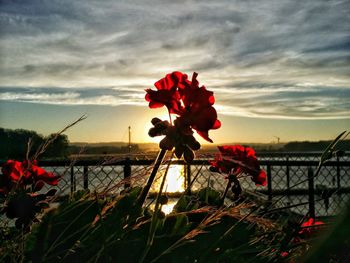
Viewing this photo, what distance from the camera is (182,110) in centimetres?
114

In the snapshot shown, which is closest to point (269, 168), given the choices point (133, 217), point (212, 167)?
point (212, 167)

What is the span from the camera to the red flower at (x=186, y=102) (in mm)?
1095

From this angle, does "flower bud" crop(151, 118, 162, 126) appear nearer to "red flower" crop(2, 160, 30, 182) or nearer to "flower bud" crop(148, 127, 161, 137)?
"flower bud" crop(148, 127, 161, 137)

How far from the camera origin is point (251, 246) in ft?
3.80

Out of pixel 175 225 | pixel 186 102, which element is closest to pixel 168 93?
pixel 186 102

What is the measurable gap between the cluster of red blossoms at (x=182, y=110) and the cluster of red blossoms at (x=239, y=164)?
0.93ft

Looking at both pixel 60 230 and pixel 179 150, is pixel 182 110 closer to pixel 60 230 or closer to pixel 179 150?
pixel 179 150

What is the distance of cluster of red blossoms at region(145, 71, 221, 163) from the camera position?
105 cm

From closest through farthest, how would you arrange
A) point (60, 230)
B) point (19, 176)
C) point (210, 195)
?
point (60, 230), point (19, 176), point (210, 195)

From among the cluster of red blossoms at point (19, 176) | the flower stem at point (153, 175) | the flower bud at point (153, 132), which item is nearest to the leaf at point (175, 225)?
the flower stem at point (153, 175)

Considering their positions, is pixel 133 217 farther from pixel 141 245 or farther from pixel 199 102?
pixel 199 102

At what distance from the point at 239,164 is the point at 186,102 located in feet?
1.58

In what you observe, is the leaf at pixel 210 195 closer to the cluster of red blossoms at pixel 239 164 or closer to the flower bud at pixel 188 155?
the cluster of red blossoms at pixel 239 164

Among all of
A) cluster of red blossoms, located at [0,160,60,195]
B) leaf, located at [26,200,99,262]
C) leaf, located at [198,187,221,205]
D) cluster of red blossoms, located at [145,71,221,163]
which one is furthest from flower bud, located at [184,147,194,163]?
leaf, located at [198,187,221,205]
